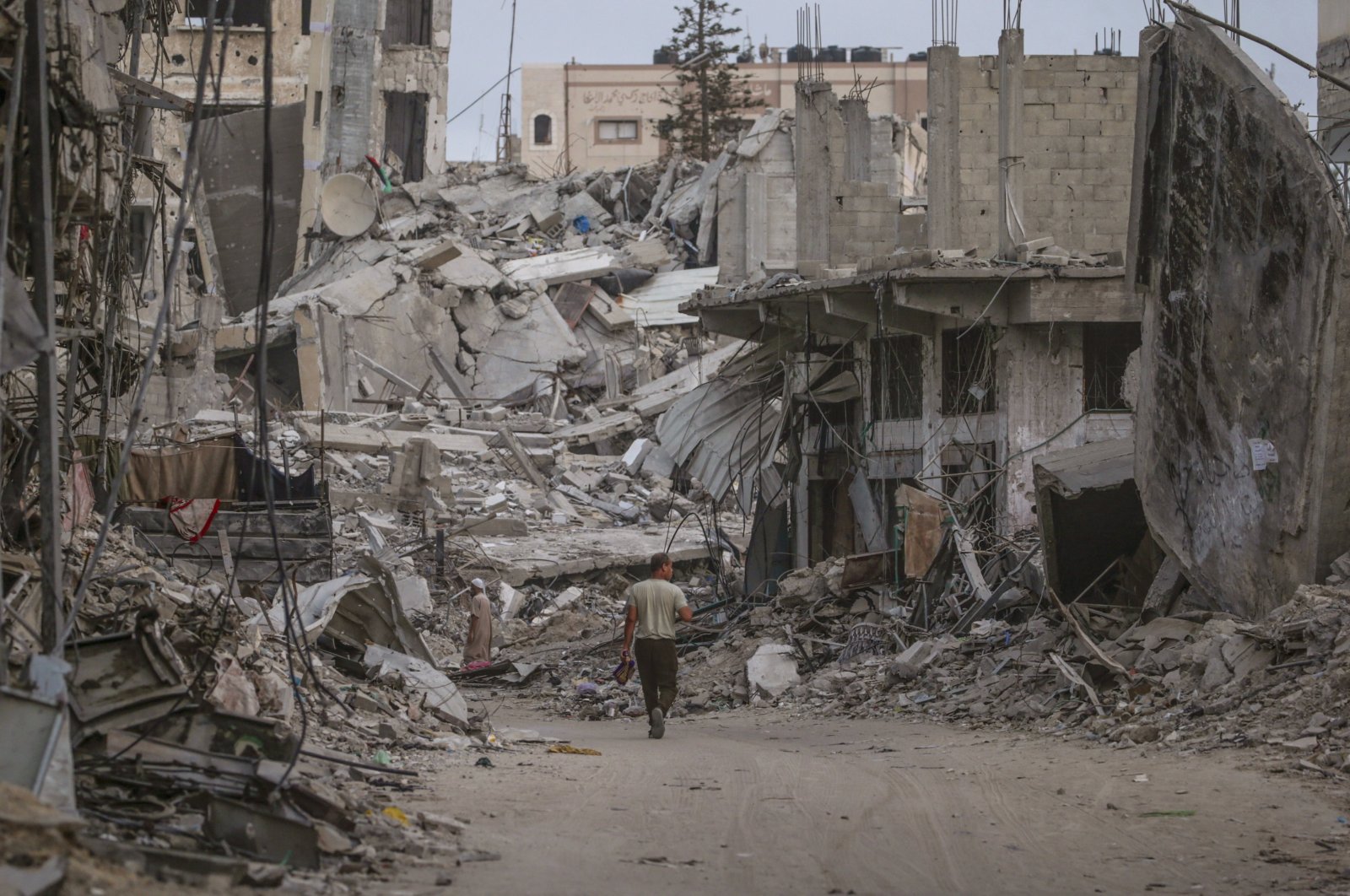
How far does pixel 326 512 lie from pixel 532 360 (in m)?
19.3

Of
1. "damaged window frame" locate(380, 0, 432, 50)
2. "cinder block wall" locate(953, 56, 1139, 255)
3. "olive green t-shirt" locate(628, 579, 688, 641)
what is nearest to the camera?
"olive green t-shirt" locate(628, 579, 688, 641)

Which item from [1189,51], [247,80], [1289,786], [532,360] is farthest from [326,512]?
[247,80]

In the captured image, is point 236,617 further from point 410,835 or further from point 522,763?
point 410,835

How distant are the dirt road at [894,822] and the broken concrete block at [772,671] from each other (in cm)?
452

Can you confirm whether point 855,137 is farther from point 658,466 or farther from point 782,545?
point 658,466

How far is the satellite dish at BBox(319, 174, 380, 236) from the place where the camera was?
122 feet

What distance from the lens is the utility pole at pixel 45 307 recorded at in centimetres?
674

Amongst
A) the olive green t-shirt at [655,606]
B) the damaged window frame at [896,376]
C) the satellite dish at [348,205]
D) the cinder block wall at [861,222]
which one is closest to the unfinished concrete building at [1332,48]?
the damaged window frame at [896,376]

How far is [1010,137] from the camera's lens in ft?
62.9

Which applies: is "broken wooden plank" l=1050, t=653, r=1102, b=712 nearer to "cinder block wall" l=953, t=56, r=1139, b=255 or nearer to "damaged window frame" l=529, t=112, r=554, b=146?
"cinder block wall" l=953, t=56, r=1139, b=255

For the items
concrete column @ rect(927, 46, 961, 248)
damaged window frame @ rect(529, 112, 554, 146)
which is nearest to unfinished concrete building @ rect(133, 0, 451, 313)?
damaged window frame @ rect(529, 112, 554, 146)

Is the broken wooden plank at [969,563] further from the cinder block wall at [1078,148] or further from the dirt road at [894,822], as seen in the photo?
the cinder block wall at [1078,148]

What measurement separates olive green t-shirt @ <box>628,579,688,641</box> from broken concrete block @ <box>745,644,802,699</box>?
3.84 meters

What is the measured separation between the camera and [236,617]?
11.1 meters
